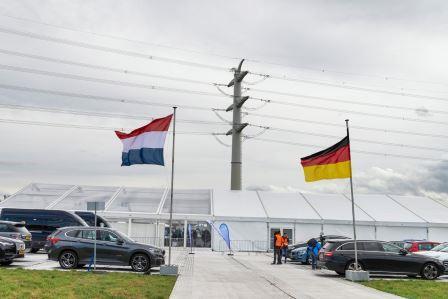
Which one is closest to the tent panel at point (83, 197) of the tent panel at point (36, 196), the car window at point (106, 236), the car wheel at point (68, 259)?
the tent panel at point (36, 196)

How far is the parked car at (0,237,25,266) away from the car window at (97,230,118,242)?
3042mm

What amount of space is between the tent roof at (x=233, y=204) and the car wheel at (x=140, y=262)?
59.4 ft

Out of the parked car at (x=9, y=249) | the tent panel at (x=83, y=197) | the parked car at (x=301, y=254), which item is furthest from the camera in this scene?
the tent panel at (x=83, y=197)

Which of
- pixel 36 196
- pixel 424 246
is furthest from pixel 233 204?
pixel 424 246

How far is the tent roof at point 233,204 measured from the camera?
39.5m

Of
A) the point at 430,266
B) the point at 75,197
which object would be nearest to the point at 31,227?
the point at 75,197

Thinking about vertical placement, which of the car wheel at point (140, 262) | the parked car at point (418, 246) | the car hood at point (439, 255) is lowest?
the car wheel at point (140, 262)

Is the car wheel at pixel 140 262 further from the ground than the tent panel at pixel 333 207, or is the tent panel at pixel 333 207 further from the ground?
the tent panel at pixel 333 207

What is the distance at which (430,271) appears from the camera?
845 inches

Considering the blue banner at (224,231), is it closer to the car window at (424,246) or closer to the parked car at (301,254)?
the parked car at (301,254)

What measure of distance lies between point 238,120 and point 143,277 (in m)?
41.7

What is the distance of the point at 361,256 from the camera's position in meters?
21.2

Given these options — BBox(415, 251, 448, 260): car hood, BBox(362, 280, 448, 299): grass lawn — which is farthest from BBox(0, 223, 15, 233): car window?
BBox(415, 251, 448, 260): car hood

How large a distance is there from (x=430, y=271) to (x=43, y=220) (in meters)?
20.1
